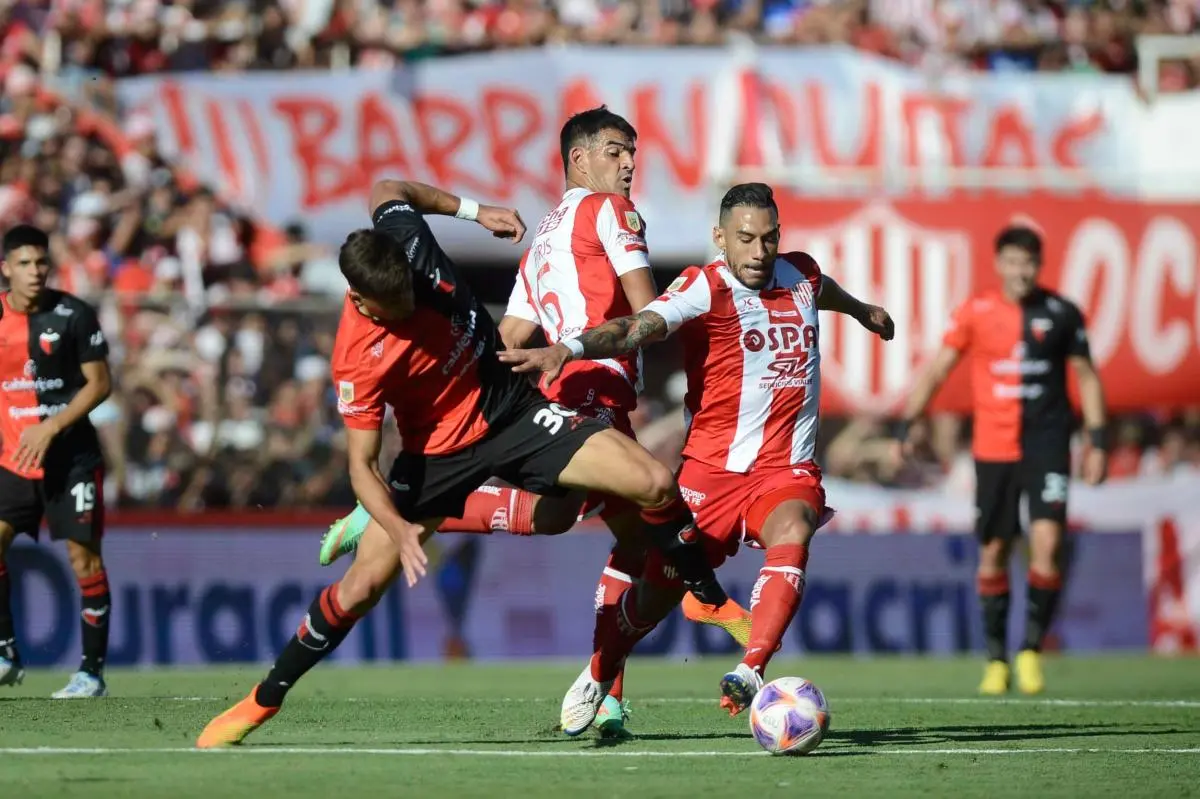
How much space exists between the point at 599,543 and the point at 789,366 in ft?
28.9

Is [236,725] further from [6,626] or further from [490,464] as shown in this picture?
[6,626]

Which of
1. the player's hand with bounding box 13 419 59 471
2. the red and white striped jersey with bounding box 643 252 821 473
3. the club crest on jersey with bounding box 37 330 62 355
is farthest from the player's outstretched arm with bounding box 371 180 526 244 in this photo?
the club crest on jersey with bounding box 37 330 62 355

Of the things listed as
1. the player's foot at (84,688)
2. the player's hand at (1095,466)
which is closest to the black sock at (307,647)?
the player's foot at (84,688)

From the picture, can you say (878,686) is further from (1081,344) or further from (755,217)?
Result: (755,217)

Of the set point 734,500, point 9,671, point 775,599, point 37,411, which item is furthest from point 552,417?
point 9,671

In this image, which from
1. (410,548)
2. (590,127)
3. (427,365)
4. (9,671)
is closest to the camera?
(410,548)

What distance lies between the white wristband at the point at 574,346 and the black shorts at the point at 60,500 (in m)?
4.72

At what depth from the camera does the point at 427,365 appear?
8.34 meters

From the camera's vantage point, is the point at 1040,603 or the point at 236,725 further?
the point at 1040,603

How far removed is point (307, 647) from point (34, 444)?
395 cm

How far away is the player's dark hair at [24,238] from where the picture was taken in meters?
11.5

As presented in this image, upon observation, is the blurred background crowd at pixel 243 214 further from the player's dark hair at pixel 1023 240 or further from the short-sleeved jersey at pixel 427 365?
the short-sleeved jersey at pixel 427 365

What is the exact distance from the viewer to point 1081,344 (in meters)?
13.7

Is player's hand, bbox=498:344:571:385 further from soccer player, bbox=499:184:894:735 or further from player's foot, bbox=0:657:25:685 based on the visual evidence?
player's foot, bbox=0:657:25:685
